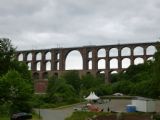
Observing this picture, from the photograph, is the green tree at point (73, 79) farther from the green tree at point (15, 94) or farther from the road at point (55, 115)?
the green tree at point (15, 94)

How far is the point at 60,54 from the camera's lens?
116m

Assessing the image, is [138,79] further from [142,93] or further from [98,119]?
[98,119]

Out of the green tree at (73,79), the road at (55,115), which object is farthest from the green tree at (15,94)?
the green tree at (73,79)

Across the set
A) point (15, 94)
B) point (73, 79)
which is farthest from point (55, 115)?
point (73, 79)

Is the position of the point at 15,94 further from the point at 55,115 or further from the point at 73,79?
the point at 73,79

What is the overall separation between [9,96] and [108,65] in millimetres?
63191

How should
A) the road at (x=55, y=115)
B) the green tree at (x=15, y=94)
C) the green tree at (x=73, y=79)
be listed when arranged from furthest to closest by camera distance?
the green tree at (x=73, y=79) → the green tree at (x=15, y=94) → the road at (x=55, y=115)

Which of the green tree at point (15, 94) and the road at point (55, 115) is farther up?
the green tree at point (15, 94)

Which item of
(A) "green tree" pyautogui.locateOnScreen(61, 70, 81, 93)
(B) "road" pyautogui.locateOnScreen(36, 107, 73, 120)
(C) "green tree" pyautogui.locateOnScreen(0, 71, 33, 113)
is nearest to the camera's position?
(B) "road" pyautogui.locateOnScreen(36, 107, 73, 120)

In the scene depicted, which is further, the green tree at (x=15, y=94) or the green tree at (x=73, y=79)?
the green tree at (x=73, y=79)

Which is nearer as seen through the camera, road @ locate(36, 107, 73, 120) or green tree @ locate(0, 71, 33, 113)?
road @ locate(36, 107, 73, 120)

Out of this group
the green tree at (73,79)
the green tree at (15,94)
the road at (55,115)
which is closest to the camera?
the road at (55,115)

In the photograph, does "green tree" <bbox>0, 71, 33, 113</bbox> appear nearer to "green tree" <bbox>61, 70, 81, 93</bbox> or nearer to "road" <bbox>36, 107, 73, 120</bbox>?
"road" <bbox>36, 107, 73, 120</bbox>

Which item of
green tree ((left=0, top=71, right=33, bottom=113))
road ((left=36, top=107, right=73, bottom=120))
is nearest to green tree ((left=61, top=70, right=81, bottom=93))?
road ((left=36, top=107, right=73, bottom=120))
